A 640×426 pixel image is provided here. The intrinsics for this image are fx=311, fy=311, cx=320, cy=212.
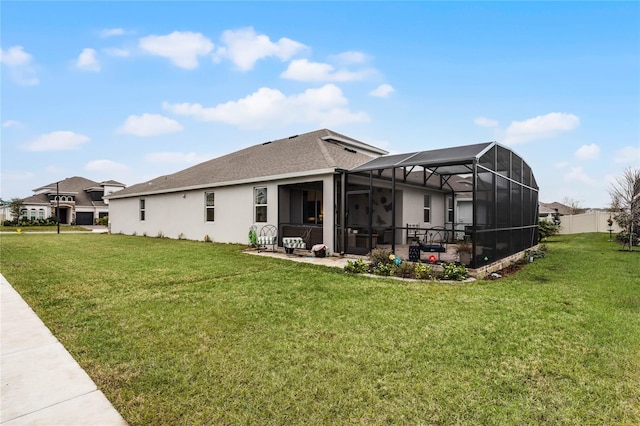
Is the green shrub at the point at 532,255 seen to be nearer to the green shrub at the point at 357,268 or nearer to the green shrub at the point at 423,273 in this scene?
the green shrub at the point at 423,273

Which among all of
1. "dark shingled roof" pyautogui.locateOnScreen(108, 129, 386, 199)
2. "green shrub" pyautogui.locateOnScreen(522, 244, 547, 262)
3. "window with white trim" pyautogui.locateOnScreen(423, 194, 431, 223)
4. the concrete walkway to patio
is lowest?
"green shrub" pyautogui.locateOnScreen(522, 244, 547, 262)

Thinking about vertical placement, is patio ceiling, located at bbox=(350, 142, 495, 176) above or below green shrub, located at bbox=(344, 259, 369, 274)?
above

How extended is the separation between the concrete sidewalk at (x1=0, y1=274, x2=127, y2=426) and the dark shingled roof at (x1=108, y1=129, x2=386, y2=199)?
26.2ft

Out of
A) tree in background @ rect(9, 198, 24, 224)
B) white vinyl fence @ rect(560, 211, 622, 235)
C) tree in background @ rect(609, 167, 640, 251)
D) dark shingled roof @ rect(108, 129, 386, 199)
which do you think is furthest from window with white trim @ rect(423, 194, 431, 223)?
tree in background @ rect(9, 198, 24, 224)

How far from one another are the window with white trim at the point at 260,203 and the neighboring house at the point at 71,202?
31805mm

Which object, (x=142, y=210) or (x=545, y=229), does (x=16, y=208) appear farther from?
(x=545, y=229)

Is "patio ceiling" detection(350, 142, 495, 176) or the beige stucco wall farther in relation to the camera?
the beige stucco wall

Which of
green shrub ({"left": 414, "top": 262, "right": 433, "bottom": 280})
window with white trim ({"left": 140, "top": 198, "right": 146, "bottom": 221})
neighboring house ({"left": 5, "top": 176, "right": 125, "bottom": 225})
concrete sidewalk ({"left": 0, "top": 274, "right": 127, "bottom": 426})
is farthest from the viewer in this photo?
neighboring house ({"left": 5, "top": 176, "right": 125, "bottom": 225})

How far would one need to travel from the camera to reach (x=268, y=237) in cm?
1152

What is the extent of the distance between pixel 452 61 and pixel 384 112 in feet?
12.5

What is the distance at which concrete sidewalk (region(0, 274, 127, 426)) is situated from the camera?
85.1 inches

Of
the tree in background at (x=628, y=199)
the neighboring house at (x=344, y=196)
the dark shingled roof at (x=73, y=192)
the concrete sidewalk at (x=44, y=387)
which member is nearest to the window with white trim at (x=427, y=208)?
the neighboring house at (x=344, y=196)

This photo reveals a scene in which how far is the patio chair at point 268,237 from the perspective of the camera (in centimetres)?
1111

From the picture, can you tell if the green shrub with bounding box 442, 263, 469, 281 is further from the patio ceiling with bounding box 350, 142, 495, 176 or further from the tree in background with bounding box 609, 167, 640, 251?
the tree in background with bounding box 609, 167, 640, 251
